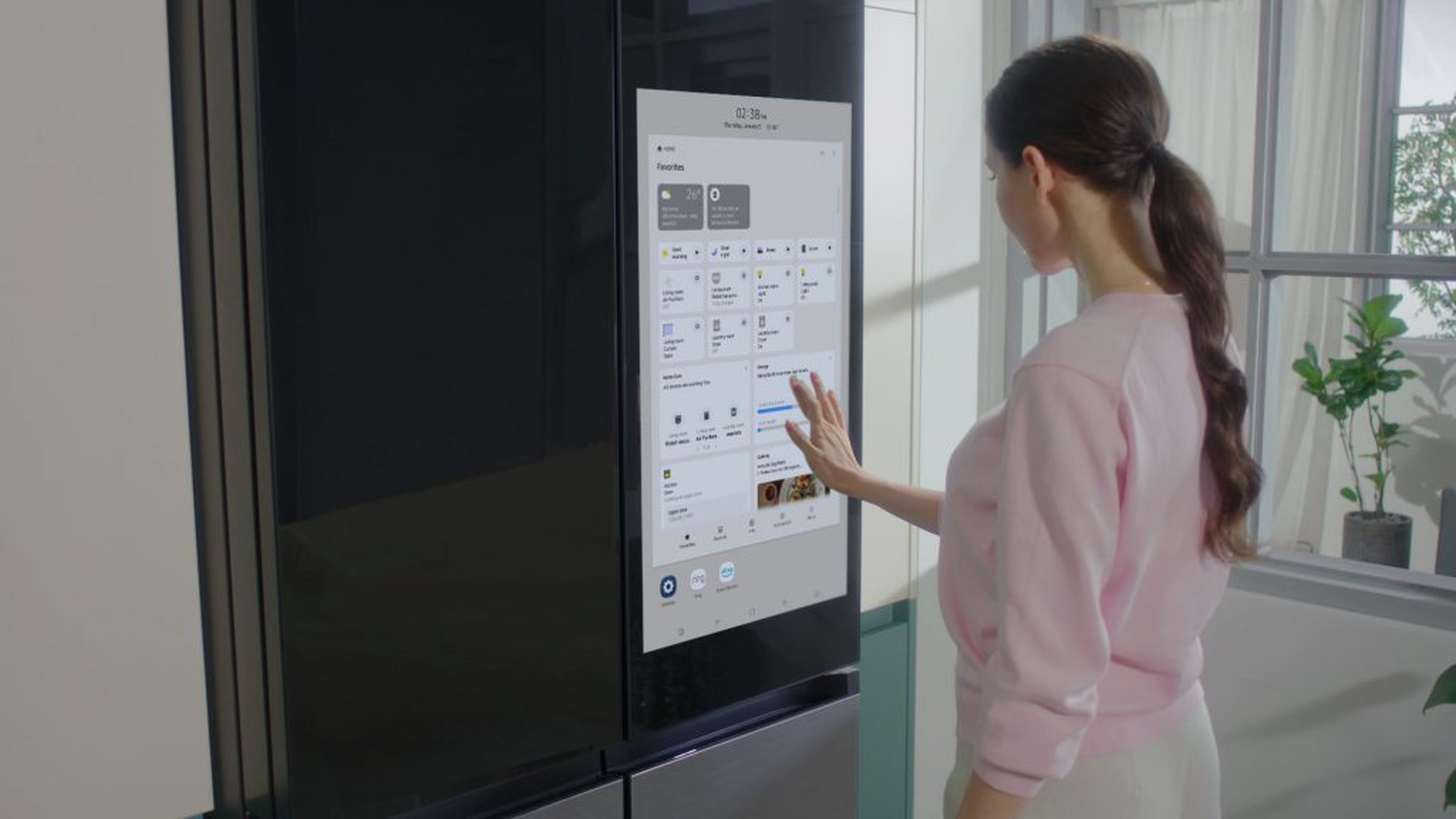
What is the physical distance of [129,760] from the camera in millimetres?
1228

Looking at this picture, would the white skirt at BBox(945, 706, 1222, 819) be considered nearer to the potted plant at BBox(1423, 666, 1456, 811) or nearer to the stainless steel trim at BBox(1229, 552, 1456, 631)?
the potted plant at BBox(1423, 666, 1456, 811)

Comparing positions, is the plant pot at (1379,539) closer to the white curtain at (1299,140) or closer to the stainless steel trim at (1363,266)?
the stainless steel trim at (1363,266)

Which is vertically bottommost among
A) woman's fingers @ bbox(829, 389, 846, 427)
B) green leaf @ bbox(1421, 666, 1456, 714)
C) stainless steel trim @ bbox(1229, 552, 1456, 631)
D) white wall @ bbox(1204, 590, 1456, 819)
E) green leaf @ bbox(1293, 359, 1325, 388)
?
white wall @ bbox(1204, 590, 1456, 819)

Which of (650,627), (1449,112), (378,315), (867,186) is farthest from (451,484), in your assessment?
(1449,112)

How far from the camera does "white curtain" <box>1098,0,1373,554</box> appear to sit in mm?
A: 5441

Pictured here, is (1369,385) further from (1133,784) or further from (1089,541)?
(1089,541)

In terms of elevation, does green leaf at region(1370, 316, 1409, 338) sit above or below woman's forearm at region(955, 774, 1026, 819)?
above

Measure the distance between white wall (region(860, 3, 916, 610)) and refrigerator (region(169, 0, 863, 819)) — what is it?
279mm

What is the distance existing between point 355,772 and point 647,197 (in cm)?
64

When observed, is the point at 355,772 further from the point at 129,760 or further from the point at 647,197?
the point at 647,197

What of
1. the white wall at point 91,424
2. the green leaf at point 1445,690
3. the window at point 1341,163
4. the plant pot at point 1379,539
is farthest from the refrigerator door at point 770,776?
the window at point 1341,163

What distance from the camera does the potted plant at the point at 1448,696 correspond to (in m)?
2.30

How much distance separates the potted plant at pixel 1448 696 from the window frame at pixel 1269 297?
0.71ft

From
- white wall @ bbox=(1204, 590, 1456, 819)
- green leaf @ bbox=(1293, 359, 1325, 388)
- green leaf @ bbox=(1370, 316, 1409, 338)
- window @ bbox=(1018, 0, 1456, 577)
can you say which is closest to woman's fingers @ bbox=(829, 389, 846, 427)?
white wall @ bbox=(1204, 590, 1456, 819)
